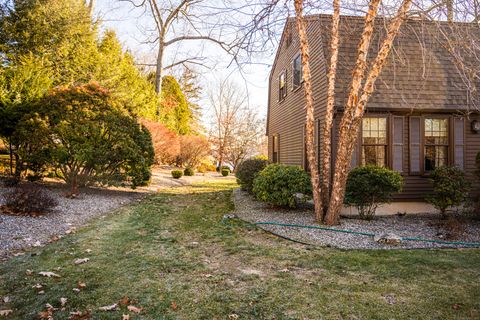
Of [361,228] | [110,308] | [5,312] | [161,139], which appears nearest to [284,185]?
[361,228]

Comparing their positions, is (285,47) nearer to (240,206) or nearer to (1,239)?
(240,206)

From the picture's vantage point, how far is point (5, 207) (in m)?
6.58

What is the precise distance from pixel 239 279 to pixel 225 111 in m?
25.9

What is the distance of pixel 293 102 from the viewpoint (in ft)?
38.2

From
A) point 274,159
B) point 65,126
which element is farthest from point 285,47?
point 65,126

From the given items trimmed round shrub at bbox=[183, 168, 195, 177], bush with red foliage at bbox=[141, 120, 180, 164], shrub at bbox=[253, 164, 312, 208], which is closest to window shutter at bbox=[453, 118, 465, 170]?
shrub at bbox=[253, 164, 312, 208]

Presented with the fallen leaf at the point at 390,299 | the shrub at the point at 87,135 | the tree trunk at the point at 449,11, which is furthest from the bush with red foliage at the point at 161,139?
the fallen leaf at the point at 390,299

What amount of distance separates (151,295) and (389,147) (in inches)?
301

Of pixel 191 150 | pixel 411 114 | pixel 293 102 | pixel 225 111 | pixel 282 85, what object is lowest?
pixel 191 150

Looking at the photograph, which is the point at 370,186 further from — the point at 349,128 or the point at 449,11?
the point at 449,11

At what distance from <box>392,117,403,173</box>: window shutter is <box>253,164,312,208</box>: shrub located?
2.66 metres

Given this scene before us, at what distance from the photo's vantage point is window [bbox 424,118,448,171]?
897 cm

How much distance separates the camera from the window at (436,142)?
897 cm

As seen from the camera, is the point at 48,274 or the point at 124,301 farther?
the point at 48,274
